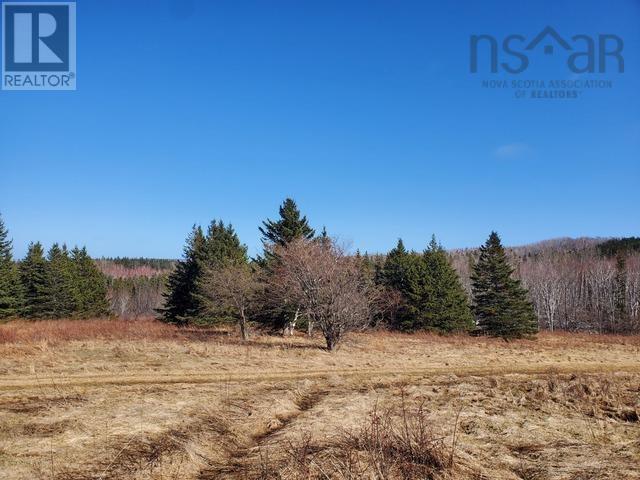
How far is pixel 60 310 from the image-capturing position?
49750 mm

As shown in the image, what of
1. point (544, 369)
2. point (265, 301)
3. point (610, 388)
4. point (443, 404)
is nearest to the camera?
point (443, 404)

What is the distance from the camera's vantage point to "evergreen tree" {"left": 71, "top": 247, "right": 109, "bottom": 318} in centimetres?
5276

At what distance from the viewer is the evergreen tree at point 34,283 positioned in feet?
161

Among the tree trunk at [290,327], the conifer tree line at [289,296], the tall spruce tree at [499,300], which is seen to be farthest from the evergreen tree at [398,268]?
the tree trunk at [290,327]

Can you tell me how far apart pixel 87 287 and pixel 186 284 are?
65.7 ft

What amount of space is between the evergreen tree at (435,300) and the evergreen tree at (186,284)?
62.7ft

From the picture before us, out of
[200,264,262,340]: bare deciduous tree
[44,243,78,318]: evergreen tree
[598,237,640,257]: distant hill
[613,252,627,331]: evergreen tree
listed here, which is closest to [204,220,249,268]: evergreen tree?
[200,264,262,340]: bare deciduous tree

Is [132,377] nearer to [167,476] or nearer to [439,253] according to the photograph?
[167,476]

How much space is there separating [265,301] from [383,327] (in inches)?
652

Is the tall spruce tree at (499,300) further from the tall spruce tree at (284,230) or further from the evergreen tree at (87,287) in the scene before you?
the evergreen tree at (87,287)

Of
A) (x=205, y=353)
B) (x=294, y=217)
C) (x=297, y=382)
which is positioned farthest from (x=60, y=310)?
(x=297, y=382)

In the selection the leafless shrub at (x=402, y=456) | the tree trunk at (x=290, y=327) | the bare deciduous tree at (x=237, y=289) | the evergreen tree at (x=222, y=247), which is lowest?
the tree trunk at (x=290, y=327)

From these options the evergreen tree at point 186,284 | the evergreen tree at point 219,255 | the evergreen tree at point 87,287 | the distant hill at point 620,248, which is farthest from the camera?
the distant hill at point 620,248

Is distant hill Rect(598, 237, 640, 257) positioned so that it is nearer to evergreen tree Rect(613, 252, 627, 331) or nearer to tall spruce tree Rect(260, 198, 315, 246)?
evergreen tree Rect(613, 252, 627, 331)
